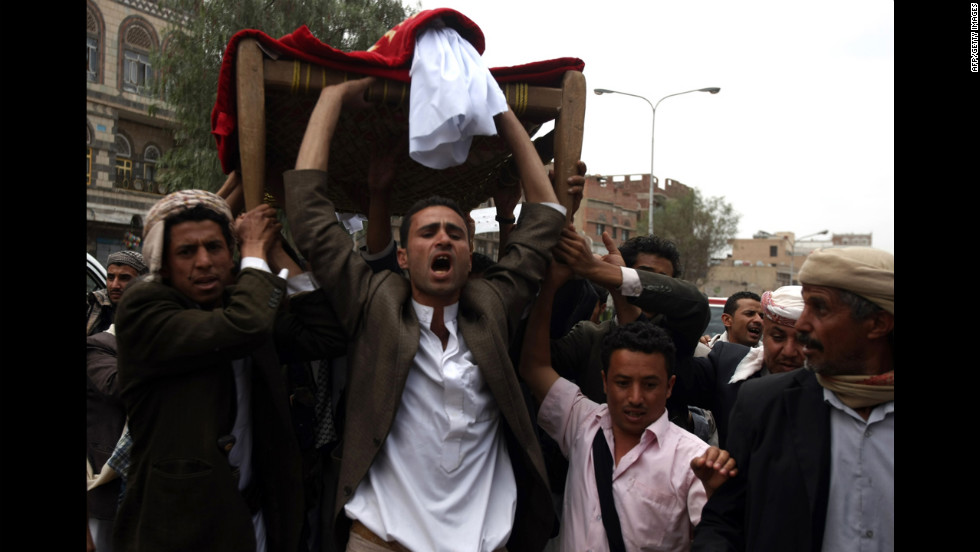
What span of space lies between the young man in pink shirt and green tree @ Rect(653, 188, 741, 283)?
131 ft

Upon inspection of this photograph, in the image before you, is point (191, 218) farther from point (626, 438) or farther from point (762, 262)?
point (762, 262)

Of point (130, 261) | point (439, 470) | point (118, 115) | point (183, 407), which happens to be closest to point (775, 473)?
point (439, 470)

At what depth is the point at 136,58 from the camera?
20422 mm

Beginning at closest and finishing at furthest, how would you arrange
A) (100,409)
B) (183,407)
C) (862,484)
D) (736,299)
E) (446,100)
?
1. (862,484)
2. (183,407)
3. (446,100)
4. (100,409)
5. (736,299)

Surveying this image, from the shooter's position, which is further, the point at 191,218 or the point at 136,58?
the point at 136,58

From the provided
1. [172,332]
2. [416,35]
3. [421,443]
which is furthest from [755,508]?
[416,35]

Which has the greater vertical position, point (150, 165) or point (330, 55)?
point (150, 165)

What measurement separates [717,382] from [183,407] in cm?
233

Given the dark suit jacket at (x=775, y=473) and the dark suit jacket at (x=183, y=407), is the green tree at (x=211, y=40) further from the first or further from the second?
the dark suit jacket at (x=775, y=473)

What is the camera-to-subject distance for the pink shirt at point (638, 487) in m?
2.42

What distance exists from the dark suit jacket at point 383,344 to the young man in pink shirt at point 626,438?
0.18 metres

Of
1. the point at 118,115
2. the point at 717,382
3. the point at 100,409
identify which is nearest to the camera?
the point at 100,409

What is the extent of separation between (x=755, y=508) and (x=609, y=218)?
51276 mm

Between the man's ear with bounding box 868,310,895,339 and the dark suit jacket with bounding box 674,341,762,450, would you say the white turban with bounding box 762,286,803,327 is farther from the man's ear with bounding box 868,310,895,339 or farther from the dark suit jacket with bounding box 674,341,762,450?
the man's ear with bounding box 868,310,895,339
